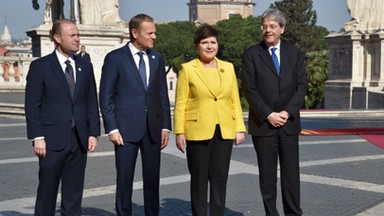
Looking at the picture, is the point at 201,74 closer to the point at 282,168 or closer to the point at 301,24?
the point at 282,168

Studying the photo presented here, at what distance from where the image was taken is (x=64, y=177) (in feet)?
20.5

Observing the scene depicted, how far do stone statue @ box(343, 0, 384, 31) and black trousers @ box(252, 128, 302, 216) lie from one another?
72.5ft

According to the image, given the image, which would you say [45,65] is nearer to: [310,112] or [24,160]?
[24,160]

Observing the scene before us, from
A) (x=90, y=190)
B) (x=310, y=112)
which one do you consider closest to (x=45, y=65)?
(x=90, y=190)

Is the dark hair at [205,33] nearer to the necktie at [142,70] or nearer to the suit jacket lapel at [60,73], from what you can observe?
the necktie at [142,70]

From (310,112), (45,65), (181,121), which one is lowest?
(310,112)

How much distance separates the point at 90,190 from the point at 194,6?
7029 inches

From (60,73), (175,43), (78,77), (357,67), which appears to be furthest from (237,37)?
(60,73)

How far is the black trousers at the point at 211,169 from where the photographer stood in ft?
21.6

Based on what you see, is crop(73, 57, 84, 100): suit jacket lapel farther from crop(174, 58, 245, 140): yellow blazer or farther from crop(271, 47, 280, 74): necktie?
crop(271, 47, 280, 74): necktie

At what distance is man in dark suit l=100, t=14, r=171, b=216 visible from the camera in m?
6.47

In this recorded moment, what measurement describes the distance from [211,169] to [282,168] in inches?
31.1

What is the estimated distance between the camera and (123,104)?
21.4 feet

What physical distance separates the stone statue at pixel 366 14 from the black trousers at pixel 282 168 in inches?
870
